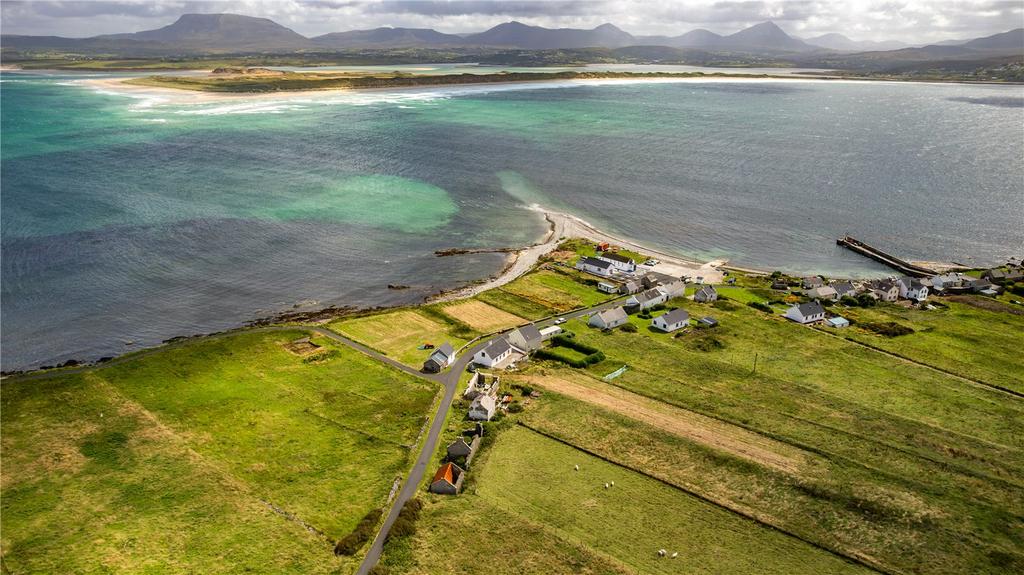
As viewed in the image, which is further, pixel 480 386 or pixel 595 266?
pixel 595 266

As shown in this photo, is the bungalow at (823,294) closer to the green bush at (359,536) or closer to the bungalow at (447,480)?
the bungalow at (447,480)

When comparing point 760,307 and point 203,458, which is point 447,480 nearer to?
point 203,458

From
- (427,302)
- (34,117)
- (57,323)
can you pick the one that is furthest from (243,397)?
(34,117)

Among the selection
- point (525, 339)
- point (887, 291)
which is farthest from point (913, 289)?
point (525, 339)

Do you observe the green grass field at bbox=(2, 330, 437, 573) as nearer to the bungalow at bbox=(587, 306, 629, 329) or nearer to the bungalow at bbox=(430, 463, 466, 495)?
the bungalow at bbox=(430, 463, 466, 495)

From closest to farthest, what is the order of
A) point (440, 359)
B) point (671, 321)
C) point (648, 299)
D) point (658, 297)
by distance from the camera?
point (440, 359)
point (671, 321)
point (648, 299)
point (658, 297)

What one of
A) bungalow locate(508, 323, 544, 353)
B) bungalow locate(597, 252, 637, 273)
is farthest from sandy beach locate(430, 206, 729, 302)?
bungalow locate(508, 323, 544, 353)

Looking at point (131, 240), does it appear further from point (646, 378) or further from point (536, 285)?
point (646, 378)
